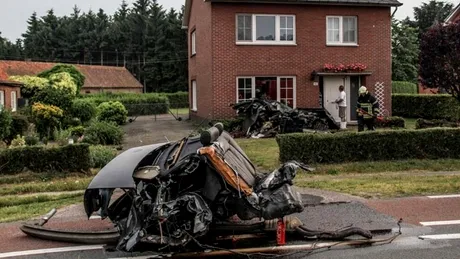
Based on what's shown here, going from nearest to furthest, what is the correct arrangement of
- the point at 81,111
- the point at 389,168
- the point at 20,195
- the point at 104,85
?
the point at 20,195, the point at 389,168, the point at 81,111, the point at 104,85

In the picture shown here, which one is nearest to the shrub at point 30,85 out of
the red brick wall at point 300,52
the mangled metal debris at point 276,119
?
the red brick wall at point 300,52

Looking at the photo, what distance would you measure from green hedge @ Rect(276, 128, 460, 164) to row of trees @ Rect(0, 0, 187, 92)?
6207 cm

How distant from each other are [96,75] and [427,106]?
43.8 metres

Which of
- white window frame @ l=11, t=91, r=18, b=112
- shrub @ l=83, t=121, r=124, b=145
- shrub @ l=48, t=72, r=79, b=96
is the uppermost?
shrub @ l=48, t=72, r=79, b=96

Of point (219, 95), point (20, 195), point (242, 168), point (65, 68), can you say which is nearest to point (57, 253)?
point (242, 168)

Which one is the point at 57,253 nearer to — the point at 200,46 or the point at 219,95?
the point at 219,95

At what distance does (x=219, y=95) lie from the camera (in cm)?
2142

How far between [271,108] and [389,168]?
7.00m

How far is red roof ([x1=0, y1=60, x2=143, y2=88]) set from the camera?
5375 centimetres

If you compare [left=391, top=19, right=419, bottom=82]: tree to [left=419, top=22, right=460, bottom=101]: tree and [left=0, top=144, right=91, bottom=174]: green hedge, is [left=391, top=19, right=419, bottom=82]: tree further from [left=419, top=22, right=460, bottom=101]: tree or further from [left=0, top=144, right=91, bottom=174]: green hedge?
[left=0, top=144, right=91, bottom=174]: green hedge

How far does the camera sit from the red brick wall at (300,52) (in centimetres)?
2138

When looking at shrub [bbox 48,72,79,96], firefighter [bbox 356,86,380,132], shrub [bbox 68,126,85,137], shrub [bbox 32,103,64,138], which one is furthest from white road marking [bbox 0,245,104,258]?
shrub [bbox 48,72,79,96]

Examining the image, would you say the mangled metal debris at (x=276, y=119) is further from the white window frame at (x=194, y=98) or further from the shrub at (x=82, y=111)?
the shrub at (x=82, y=111)

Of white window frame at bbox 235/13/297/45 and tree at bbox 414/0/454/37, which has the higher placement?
tree at bbox 414/0/454/37
